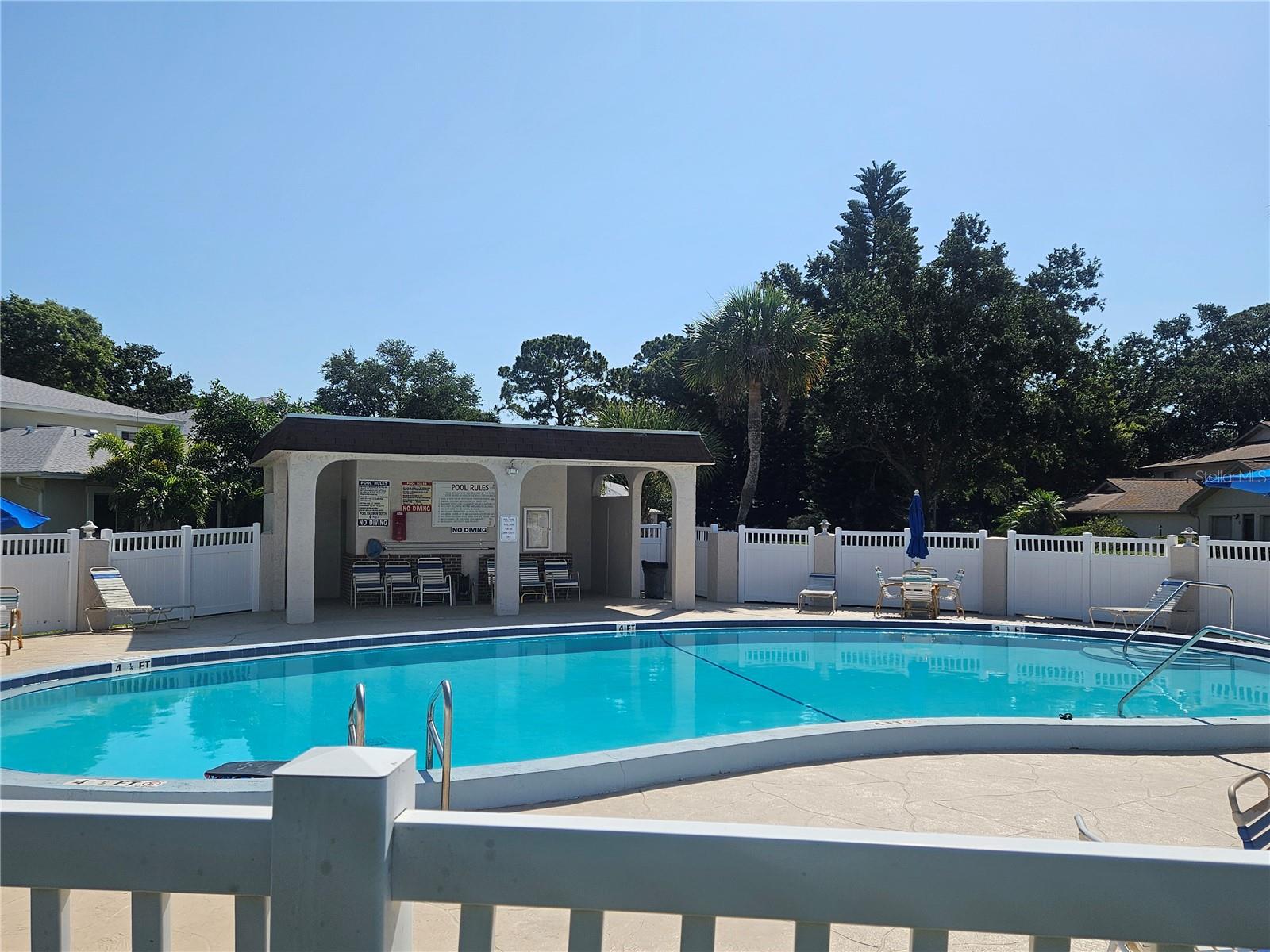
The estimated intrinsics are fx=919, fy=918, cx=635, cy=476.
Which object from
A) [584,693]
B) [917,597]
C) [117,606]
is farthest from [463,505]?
[917,597]

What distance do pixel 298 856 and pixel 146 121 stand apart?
42.3 ft

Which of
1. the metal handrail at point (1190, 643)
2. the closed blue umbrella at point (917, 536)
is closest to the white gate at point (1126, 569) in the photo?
the closed blue umbrella at point (917, 536)

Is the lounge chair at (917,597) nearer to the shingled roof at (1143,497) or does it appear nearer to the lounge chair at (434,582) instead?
the lounge chair at (434,582)

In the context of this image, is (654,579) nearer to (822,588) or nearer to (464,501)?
(822,588)

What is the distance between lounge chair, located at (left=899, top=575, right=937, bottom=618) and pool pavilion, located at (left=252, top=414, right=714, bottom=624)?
13.2 feet

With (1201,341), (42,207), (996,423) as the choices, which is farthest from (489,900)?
(1201,341)

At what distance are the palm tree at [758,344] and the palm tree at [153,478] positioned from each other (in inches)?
545

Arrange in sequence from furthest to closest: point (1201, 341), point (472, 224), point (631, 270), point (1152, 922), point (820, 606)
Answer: point (1201, 341) < point (631, 270) < point (472, 224) < point (820, 606) < point (1152, 922)

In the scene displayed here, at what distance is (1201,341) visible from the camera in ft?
177

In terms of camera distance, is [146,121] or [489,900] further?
[146,121]

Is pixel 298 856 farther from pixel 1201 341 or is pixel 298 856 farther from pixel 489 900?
pixel 1201 341

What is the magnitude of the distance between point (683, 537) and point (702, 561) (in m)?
2.32

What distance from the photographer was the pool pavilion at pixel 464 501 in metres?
15.3

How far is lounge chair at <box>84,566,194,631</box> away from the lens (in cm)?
1407
